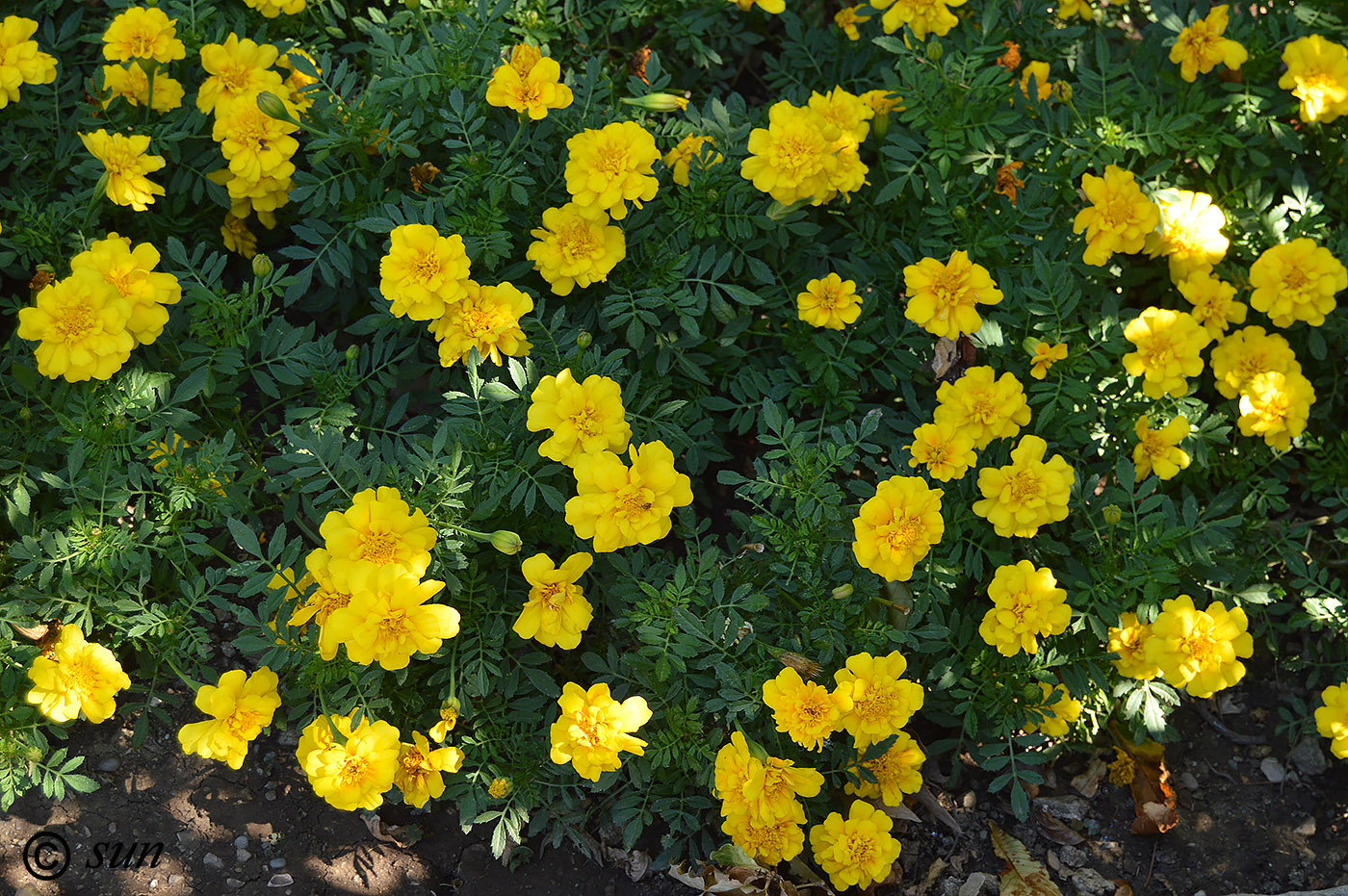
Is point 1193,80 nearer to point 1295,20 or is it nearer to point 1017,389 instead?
point 1295,20

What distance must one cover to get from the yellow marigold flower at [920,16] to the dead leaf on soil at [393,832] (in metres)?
2.52

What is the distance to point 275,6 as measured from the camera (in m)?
2.97

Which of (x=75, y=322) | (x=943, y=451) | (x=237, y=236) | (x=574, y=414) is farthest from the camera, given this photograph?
(x=237, y=236)

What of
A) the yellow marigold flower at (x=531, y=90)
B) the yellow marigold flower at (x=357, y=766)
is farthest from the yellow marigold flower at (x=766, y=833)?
the yellow marigold flower at (x=531, y=90)

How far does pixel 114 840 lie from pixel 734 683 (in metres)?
1.56

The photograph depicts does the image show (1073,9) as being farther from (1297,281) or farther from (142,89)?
(142,89)

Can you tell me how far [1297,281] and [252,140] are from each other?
2.84 meters

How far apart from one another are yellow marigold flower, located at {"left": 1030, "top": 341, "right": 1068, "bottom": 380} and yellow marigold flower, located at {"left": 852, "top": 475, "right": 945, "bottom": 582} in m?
0.60

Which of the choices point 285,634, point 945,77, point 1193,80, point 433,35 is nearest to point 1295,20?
point 1193,80

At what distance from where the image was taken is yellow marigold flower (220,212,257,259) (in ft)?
10.1

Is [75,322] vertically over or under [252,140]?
under

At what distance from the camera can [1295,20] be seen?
10.0 ft

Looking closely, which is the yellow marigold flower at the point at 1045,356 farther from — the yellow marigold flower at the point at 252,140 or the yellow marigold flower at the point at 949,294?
the yellow marigold flower at the point at 252,140

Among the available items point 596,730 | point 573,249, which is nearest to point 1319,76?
point 573,249
